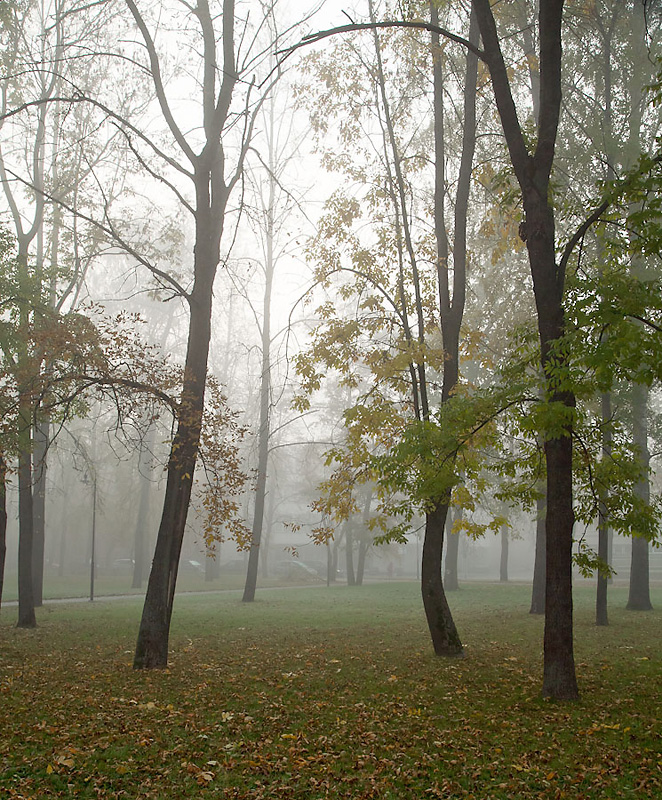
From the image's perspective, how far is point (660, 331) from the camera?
6.29m

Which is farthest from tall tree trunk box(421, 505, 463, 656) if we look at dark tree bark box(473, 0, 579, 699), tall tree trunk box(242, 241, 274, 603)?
tall tree trunk box(242, 241, 274, 603)

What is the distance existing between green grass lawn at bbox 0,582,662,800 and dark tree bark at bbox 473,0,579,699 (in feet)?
2.19

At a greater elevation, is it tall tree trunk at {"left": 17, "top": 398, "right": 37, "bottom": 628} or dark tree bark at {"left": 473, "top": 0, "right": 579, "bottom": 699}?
dark tree bark at {"left": 473, "top": 0, "right": 579, "bottom": 699}

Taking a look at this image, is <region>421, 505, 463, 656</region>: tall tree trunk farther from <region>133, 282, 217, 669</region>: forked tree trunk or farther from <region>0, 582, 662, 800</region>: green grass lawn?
<region>133, 282, 217, 669</region>: forked tree trunk

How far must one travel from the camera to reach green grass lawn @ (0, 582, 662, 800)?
4770 mm

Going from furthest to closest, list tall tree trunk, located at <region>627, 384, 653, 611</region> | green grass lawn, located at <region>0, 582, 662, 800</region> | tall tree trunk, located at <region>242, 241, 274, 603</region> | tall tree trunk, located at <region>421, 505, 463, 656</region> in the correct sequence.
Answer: tall tree trunk, located at <region>242, 241, 274, 603</region> < tall tree trunk, located at <region>627, 384, 653, 611</region> < tall tree trunk, located at <region>421, 505, 463, 656</region> < green grass lawn, located at <region>0, 582, 662, 800</region>

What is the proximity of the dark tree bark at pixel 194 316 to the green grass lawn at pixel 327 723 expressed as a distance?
34.9 inches

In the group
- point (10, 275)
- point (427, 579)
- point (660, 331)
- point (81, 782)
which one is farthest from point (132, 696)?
point (10, 275)

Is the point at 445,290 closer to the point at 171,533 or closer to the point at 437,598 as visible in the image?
the point at 437,598

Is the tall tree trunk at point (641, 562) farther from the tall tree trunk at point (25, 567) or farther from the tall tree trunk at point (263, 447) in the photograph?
the tall tree trunk at point (25, 567)

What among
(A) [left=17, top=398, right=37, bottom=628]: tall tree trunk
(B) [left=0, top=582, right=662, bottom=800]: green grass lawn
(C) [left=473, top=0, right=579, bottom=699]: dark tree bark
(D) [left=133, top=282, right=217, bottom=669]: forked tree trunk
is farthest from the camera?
(A) [left=17, top=398, right=37, bottom=628]: tall tree trunk

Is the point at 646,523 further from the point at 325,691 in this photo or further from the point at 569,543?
the point at 325,691

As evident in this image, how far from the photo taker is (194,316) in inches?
425

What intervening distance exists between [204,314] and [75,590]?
25325 millimetres
